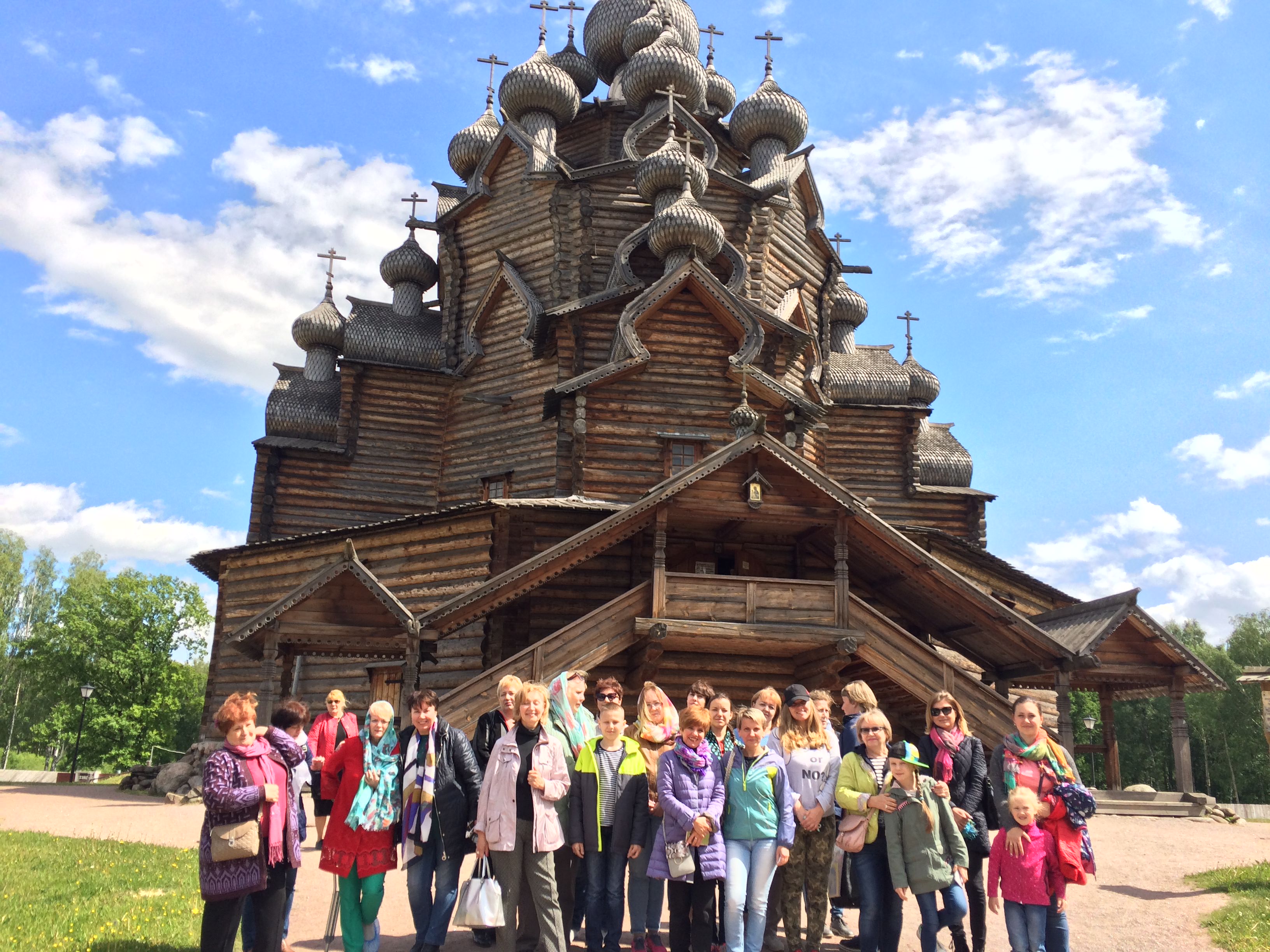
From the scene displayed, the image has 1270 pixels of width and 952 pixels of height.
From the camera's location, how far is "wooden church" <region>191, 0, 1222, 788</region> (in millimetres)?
13273

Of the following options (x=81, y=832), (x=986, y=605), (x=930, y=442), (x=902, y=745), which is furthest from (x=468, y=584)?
(x=930, y=442)

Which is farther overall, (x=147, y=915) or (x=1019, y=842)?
(x=147, y=915)

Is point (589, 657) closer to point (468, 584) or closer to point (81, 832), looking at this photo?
point (468, 584)

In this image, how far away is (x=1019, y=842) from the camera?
5551mm

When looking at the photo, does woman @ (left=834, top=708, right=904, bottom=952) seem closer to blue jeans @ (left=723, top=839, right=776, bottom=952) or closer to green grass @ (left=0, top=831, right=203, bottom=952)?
blue jeans @ (left=723, top=839, right=776, bottom=952)

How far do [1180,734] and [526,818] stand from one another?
47.8 ft

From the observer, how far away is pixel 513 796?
5934 millimetres

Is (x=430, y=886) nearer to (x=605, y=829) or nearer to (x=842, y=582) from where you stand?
(x=605, y=829)

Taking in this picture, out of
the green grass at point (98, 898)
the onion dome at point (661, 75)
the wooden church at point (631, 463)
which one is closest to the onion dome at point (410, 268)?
the wooden church at point (631, 463)

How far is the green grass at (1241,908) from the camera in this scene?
22.6ft

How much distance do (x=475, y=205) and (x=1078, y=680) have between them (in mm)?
17664

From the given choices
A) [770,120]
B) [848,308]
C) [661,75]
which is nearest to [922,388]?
[848,308]

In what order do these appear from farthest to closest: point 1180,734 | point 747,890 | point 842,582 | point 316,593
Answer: point 1180,734 < point 842,582 < point 316,593 < point 747,890

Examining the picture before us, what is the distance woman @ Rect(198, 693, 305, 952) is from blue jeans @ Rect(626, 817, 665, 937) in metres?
2.13
